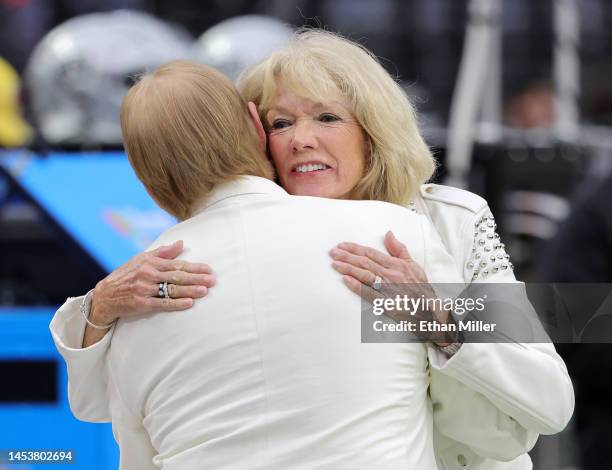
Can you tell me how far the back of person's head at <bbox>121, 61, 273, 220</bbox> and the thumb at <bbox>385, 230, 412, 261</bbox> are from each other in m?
0.27

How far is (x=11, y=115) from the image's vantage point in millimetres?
4586

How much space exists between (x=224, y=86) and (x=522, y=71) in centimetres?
818

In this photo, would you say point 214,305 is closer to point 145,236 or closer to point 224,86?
point 224,86

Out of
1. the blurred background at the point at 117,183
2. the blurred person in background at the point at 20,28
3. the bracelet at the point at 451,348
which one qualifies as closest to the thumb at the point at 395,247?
the bracelet at the point at 451,348

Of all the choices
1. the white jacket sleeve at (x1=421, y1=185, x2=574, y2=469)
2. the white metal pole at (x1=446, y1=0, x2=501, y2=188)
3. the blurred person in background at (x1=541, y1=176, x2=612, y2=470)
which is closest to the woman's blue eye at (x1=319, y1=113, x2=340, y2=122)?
the white jacket sleeve at (x1=421, y1=185, x2=574, y2=469)

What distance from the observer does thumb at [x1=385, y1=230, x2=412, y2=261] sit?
1876 millimetres

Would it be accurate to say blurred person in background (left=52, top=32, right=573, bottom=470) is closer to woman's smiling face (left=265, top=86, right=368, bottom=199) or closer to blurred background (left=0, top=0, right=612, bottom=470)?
woman's smiling face (left=265, top=86, right=368, bottom=199)

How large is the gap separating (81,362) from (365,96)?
0.69m

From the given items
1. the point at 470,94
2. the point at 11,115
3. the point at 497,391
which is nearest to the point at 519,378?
the point at 497,391

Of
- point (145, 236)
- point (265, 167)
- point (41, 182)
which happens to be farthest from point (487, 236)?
point (41, 182)

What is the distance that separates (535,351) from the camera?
6.26 ft

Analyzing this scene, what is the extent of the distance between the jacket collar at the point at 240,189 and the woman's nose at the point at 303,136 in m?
0.21

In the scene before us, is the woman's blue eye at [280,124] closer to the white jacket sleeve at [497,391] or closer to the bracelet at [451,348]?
the white jacket sleeve at [497,391]

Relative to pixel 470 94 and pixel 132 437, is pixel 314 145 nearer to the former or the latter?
pixel 132 437
